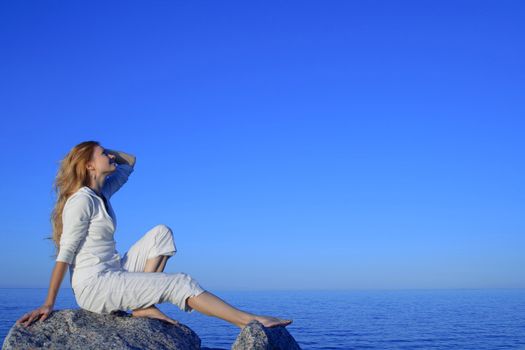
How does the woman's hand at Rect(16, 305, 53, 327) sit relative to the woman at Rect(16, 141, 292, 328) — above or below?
below

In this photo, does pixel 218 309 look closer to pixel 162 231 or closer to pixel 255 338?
pixel 255 338

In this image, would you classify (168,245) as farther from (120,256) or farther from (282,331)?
(282,331)

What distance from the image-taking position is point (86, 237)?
23.5ft

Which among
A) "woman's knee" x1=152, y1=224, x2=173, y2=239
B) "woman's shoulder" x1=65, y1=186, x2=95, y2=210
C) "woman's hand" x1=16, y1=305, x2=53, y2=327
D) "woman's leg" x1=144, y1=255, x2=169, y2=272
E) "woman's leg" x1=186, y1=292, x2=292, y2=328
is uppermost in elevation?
"woman's shoulder" x1=65, y1=186, x2=95, y2=210

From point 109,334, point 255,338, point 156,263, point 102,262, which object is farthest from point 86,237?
point 255,338

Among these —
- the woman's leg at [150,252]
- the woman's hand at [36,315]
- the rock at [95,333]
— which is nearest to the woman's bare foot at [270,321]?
the rock at [95,333]

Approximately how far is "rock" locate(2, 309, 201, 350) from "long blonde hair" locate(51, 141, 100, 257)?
922 millimetres

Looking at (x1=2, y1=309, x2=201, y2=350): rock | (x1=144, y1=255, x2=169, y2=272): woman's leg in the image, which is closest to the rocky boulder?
(x1=2, y1=309, x2=201, y2=350): rock

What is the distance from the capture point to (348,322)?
112ft

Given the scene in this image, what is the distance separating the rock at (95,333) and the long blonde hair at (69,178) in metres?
0.92

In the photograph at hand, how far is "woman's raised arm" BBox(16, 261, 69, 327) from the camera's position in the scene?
6.77 metres

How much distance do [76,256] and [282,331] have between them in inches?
110

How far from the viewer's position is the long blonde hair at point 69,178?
7422mm

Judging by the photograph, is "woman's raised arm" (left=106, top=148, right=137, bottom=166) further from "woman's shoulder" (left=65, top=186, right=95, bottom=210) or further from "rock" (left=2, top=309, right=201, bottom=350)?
"rock" (left=2, top=309, right=201, bottom=350)
